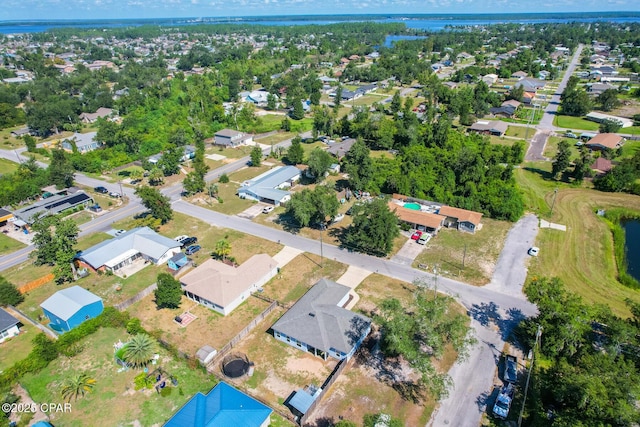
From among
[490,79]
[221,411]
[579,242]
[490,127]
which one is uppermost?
[221,411]

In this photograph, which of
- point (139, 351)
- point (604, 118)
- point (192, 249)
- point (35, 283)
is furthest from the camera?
point (604, 118)

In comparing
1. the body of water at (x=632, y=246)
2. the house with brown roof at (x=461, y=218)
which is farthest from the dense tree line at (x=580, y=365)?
the house with brown roof at (x=461, y=218)

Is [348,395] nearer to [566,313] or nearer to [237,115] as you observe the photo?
[566,313]

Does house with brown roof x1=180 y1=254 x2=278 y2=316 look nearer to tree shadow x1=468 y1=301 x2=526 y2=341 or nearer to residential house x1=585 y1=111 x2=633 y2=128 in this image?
tree shadow x1=468 y1=301 x2=526 y2=341

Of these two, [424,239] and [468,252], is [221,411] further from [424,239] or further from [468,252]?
[468,252]

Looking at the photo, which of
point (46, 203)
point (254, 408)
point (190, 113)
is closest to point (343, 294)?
point (254, 408)

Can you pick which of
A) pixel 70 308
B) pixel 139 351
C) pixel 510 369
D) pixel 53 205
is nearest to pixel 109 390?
pixel 139 351

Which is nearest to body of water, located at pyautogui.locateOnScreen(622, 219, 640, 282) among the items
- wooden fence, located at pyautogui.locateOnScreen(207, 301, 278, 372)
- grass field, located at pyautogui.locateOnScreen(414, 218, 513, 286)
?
grass field, located at pyautogui.locateOnScreen(414, 218, 513, 286)
